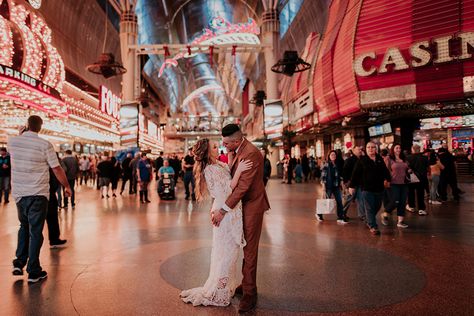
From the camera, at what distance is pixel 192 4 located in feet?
145

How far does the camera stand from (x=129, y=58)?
19266 mm

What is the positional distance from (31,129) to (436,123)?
1665cm

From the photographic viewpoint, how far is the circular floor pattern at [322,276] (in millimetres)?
3260

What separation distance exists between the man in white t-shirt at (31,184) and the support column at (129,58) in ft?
50.8

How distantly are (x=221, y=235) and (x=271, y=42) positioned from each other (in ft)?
64.2

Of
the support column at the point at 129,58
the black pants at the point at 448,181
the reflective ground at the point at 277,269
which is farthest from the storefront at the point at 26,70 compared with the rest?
the black pants at the point at 448,181

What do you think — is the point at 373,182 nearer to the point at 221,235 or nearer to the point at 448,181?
the point at 221,235

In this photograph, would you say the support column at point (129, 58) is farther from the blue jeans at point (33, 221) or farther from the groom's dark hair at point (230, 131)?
the groom's dark hair at point (230, 131)

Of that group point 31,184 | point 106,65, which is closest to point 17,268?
point 31,184

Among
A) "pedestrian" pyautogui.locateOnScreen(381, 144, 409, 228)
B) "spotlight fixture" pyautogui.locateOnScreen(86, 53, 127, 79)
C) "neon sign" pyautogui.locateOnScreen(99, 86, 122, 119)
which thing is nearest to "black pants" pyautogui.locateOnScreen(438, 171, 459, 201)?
"pedestrian" pyautogui.locateOnScreen(381, 144, 409, 228)

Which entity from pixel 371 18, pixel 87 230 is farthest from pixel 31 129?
pixel 371 18

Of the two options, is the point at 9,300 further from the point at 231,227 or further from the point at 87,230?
the point at 87,230

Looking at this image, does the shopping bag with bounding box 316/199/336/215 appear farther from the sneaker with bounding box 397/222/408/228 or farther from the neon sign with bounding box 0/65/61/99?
the neon sign with bounding box 0/65/61/99

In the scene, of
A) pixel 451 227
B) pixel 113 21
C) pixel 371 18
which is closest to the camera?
pixel 451 227
